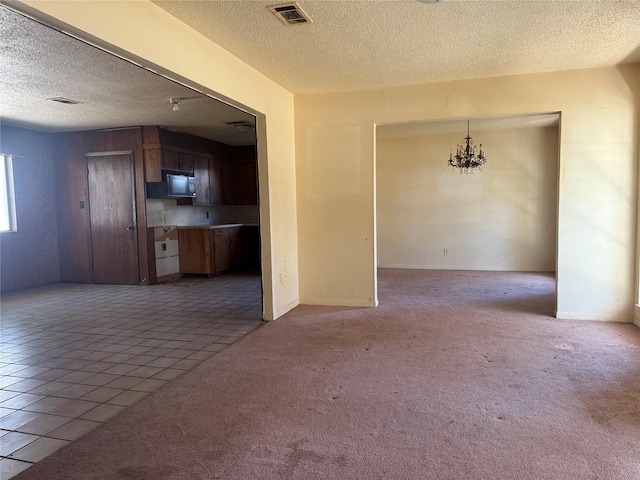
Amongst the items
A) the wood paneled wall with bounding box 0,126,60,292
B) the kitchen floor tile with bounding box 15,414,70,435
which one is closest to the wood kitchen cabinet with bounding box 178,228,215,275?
the wood paneled wall with bounding box 0,126,60,292

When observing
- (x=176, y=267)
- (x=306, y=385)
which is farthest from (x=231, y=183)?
(x=306, y=385)

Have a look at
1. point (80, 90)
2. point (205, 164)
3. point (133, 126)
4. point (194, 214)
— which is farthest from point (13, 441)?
point (205, 164)

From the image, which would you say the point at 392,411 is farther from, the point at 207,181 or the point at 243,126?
the point at 207,181

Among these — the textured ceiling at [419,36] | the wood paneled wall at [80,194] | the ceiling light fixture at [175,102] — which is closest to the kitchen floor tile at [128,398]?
the textured ceiling at [419,36]

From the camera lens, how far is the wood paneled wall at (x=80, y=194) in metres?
6.67

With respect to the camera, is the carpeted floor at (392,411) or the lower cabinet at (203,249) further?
the lower cabinet at (203,249)

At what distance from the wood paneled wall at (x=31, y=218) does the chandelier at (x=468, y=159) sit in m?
6.81

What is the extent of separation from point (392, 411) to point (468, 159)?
5.52 metres

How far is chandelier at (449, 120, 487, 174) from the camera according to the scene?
700cm

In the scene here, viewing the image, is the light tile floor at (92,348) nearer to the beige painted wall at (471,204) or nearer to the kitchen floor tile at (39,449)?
the kitchen floor tile at (39,449)

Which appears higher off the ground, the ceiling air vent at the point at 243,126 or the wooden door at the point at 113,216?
the ceiling air vent at the point at 243,126

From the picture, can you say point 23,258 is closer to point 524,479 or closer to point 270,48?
point 270,48

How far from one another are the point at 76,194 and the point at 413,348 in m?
6.19

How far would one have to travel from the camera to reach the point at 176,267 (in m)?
7.42
